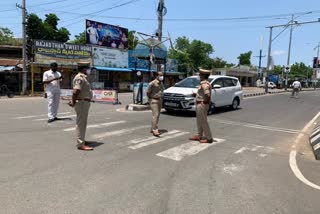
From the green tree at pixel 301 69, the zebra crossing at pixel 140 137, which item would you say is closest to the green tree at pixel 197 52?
the green tree at pixel 301 69

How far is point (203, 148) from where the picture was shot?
298 inches

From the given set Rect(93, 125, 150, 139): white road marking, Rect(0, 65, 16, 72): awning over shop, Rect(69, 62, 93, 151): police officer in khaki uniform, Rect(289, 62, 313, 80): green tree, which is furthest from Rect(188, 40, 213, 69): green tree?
Rect(69, 62, 93, 151): police officer in khaki uniform

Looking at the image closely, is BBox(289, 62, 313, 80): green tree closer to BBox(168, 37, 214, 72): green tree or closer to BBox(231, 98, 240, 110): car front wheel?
BBox(168, 37, 214, 72): green tree

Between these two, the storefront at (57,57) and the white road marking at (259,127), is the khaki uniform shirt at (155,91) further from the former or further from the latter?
the storefront at (57,57)

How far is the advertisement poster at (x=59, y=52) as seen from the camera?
2716 centimetres

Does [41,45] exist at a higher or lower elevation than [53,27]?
lower

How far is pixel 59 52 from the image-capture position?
94.5 ft

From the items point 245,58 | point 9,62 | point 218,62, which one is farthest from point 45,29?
point 245,58

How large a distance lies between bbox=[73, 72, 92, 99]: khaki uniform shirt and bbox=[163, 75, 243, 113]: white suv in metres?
5.89

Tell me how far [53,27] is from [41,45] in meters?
22.6

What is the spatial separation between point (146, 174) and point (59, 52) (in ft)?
84.5

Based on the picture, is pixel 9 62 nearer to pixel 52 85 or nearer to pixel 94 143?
pixel 52 85

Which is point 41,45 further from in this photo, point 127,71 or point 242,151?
point 242,151

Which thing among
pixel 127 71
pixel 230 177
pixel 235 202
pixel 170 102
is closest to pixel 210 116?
pixel 170 102
